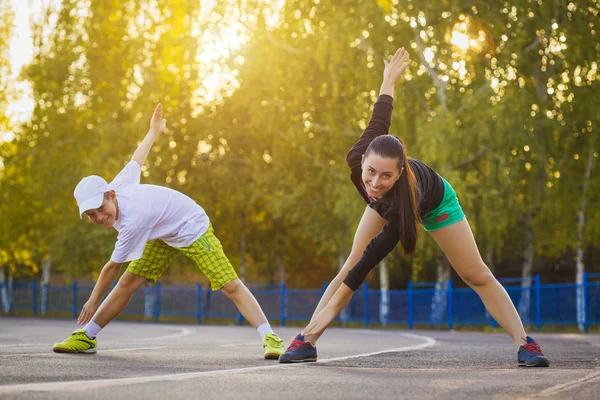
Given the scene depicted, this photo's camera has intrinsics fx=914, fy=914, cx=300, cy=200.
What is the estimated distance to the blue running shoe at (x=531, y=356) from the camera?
5996 millimetres

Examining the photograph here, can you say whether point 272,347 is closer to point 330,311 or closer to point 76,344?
point 330,311

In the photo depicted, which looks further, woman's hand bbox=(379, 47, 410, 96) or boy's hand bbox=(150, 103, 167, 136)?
boy's hand bbox=(150, 103, 167, 136)

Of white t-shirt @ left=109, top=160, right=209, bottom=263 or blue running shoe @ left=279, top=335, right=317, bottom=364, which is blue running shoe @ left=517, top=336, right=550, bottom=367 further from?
white t-shirt @ left=109, top=160, right=209, bottom=263

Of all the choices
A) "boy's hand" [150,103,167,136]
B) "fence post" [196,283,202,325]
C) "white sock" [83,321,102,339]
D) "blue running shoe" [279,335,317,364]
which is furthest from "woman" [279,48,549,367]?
"fence post" [196,283,202,325]

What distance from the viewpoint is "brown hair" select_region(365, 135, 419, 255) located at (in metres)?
5.53

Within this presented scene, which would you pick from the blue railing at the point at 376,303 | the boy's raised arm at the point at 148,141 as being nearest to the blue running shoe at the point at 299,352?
the boy's raised arm at the point at 148,141

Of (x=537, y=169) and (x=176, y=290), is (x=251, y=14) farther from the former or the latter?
(x=537, y=169)

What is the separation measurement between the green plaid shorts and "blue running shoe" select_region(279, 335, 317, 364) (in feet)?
3.35

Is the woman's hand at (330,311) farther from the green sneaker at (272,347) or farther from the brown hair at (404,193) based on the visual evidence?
the green sneaker at (272,347)

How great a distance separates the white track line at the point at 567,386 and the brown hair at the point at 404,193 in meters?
1.25

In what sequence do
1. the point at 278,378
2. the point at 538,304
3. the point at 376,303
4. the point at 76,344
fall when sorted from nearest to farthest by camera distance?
the point at 278,378, the point at 76,344, the point at 538,304, the point at 376,303

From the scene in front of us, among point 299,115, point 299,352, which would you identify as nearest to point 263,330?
point 299,352

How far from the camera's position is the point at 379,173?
5.55 meters

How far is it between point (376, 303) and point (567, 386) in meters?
20.7
